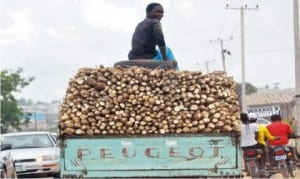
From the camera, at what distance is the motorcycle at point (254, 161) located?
16.2m

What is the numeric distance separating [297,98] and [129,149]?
56.3 feet

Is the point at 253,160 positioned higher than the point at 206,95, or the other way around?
the point at 206,95

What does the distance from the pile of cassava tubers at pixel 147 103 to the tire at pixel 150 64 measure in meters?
0.42

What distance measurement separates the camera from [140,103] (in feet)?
36.9

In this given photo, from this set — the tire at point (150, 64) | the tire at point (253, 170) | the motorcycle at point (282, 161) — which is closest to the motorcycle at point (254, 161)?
the tire at point (253, 170)

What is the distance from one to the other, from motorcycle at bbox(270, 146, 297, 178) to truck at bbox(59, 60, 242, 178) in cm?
560

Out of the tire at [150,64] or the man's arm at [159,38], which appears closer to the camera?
the tire at [150,64]

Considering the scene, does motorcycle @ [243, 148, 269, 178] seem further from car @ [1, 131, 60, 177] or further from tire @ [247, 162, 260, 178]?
car @ [1, 131, 60, 177]

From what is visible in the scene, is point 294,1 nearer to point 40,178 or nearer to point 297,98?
point 297,98

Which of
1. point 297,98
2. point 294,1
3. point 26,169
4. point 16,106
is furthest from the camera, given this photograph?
point 16,106

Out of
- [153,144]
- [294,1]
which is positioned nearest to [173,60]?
[153,144]

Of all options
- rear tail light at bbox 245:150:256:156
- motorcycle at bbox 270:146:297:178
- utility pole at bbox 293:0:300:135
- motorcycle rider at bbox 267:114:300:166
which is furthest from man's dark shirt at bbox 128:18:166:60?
utility pole at bbox 293:0:300:135

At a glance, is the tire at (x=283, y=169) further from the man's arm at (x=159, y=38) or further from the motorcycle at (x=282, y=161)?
the man's arm at (x=159, y=38)

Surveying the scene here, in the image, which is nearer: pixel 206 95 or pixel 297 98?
pixel 206 95
